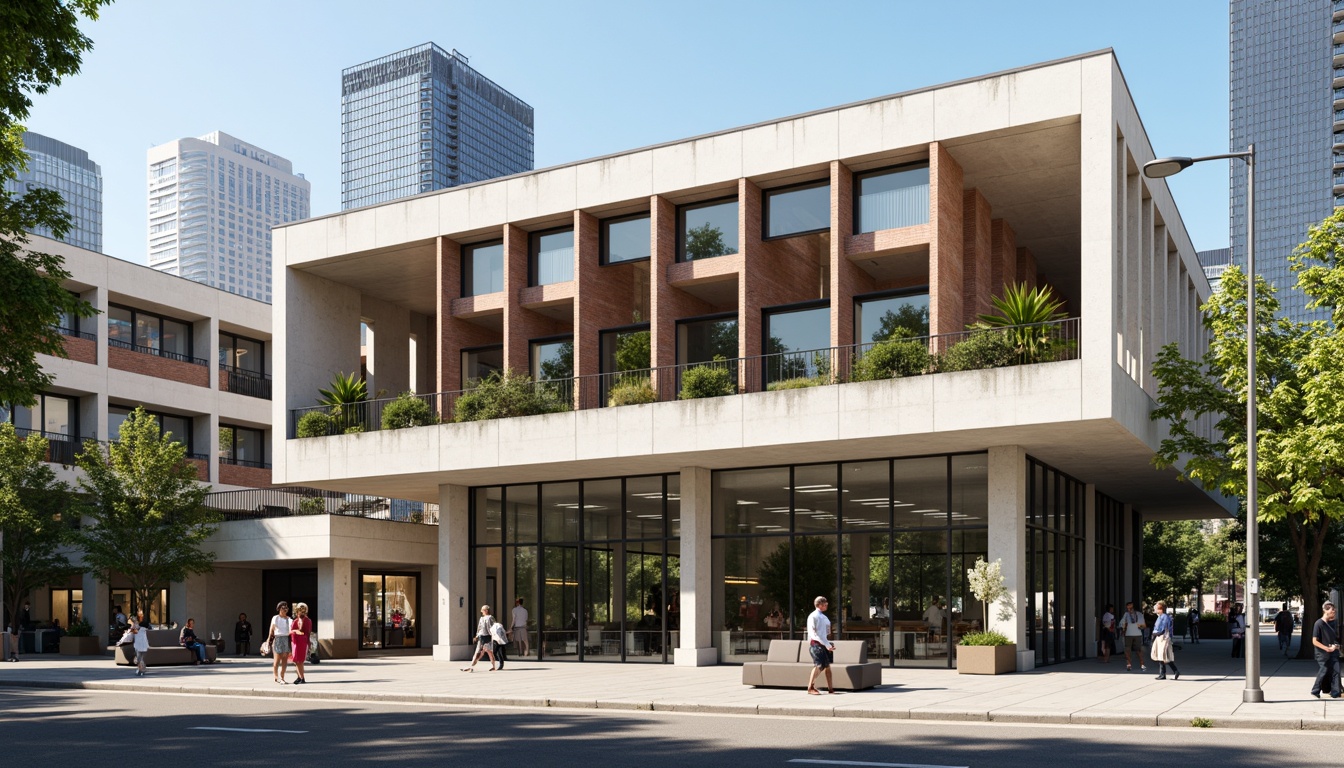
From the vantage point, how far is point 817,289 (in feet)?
103

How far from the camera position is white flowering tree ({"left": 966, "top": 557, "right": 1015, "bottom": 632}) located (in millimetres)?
26109

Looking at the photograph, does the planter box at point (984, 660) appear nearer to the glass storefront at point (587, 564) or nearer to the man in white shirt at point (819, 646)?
the man in white shirt at point (819, 646)

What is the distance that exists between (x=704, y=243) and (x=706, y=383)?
4078 mm

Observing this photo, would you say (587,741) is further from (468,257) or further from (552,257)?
(468,257)

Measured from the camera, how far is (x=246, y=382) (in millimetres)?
55125

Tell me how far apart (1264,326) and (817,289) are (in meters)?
11.7

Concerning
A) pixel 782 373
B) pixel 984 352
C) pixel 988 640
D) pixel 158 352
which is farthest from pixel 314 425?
pixel 158 352

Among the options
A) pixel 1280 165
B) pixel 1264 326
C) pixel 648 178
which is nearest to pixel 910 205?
pixel 648 178

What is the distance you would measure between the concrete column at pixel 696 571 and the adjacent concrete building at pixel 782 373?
0.26ft

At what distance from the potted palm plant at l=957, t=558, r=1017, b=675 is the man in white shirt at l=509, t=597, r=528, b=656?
1193cm

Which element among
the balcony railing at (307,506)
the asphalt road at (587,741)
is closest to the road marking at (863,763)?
the asphalt road at (587,741)

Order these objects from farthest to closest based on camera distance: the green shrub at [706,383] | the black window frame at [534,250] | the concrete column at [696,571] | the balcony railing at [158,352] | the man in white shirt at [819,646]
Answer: the balcony railing at [158,352]
the black window frame at [534,250]
the concrete column at [696,571]
the green shrub at [706,383]
the man in white shirt at [819,646]

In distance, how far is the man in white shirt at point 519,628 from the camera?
32656mm

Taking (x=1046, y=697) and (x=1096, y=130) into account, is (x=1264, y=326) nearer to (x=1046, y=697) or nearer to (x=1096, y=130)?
(x=1096, y=130)
